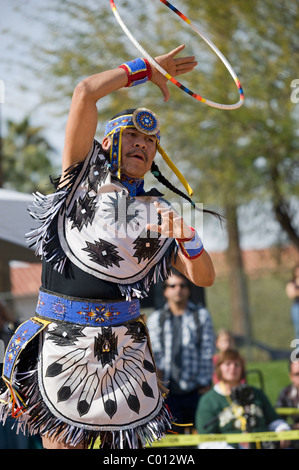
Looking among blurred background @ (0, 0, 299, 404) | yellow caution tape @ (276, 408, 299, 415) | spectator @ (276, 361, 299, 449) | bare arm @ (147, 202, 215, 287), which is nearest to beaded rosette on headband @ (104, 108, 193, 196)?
bare arm @ (147, 202, 215, 287)

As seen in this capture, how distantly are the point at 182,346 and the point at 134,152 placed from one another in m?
3.71

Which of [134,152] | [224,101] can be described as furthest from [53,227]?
[224,101]

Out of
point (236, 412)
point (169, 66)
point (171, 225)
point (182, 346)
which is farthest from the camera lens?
point (182, 346)

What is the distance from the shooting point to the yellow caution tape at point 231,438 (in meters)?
5.81

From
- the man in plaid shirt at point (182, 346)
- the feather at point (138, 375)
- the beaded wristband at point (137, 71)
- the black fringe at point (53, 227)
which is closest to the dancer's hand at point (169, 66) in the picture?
the beaded wristband at point (137, 71)

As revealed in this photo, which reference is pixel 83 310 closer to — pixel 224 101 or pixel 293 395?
pixel 293 395

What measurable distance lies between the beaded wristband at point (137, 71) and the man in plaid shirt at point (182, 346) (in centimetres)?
354

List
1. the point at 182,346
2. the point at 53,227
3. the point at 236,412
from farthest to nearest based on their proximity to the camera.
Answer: the point at 182,346 < the point at 236,412 < the point at 53,227

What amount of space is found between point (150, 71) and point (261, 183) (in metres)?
11.2

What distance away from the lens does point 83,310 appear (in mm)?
3014

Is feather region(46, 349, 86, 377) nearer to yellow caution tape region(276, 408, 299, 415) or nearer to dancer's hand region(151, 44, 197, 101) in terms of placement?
dancer's hand region(151, 44, 197, 101)

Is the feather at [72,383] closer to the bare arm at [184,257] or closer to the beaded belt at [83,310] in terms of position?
the beaded belt at [83,310]

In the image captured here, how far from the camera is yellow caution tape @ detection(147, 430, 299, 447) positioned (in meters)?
5.81

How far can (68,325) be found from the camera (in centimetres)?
302
